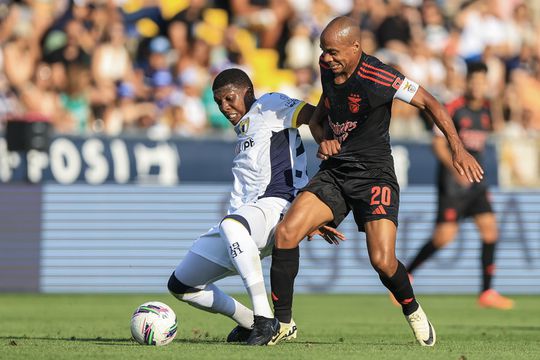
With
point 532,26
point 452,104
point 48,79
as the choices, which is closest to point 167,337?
point 452,104

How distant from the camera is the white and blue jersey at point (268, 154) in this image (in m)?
9.06

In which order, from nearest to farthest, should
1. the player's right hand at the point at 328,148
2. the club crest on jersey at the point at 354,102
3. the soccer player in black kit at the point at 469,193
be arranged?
the club crest on jersey at the point at 354,102 < the player's right hand at the point at 328,148 < the soccer player in black kit at the point at 469,193

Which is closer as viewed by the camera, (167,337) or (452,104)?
(167,337)

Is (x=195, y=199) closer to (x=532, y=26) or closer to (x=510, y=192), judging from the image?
(x=510, y=192)

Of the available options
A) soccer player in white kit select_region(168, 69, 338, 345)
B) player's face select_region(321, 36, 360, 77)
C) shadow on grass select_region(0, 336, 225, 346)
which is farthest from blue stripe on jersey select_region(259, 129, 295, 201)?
shadow on grass select_region(0, 336, 225, 346)

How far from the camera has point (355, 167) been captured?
348 inches

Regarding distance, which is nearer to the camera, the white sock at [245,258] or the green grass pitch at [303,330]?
the green grass pitch at [303,330]

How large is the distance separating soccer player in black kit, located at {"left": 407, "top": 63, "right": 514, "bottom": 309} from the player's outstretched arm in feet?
19.1

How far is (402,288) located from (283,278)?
0.92 m

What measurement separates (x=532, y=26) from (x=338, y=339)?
13247 mm

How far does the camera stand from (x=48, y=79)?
17172 millimetres

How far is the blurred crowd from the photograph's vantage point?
1709 centimetres

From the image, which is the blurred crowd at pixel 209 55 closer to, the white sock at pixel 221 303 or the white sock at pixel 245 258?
the white sock at pixel 221 303

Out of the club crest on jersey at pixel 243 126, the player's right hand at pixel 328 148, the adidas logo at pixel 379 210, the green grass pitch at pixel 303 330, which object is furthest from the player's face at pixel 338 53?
the green grass pitch at pixel 303 330
